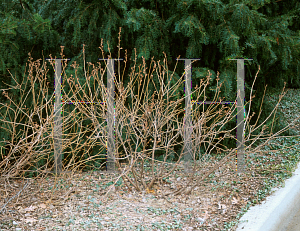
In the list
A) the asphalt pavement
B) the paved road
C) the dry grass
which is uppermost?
the dry grass

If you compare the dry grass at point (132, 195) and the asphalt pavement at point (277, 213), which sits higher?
the dry grass at point (132, 195)

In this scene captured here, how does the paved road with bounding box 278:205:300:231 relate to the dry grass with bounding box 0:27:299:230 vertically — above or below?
below

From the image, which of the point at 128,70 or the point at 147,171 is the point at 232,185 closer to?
the point at 147,171

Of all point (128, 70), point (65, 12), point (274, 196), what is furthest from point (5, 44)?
point (274, 196)

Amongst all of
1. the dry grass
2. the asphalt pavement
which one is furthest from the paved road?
the dry grass

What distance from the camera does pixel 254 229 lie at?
115 inches

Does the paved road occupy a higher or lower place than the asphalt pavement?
lower

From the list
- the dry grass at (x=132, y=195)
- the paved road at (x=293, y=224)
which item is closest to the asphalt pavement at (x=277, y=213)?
the paved road at (x=293, y=224)

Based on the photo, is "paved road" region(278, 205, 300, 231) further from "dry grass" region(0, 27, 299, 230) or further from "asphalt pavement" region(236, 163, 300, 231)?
"dry grass" region(0, 27, 299, 230)

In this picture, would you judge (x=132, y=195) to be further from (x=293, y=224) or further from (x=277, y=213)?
(x=293, y=224)

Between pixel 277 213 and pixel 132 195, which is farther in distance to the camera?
pixel 132 195

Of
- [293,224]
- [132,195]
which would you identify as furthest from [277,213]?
[132,195]

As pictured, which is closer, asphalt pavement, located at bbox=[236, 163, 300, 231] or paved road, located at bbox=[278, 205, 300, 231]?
asphalt pavement, located at bbox=[236, 163, 300, 231]

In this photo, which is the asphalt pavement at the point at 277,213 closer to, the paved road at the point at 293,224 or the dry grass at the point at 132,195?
the paved road at the point at 293,224
